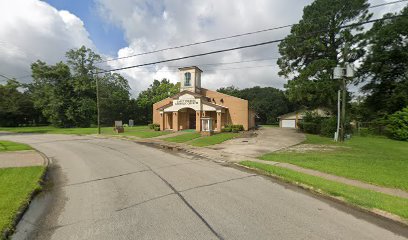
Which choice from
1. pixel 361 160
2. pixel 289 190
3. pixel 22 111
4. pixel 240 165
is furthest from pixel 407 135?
pixel 22 111

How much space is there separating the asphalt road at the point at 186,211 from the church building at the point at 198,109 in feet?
67.3

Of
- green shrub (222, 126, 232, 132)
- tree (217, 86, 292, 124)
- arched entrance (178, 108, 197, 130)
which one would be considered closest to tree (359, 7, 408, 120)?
green shrub (222, 126, 232, 132)

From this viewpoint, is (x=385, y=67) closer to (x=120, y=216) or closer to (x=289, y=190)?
(x=289, y=190)

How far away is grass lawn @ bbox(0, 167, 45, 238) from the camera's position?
5.11m

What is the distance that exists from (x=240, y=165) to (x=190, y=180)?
396cm

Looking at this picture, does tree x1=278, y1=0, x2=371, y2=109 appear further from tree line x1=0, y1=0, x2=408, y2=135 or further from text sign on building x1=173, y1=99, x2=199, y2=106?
text sign on building x1=173, y1=99, x2=199, y2=106

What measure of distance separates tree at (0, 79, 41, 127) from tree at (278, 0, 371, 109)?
1932 inches

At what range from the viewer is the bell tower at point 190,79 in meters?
35.2

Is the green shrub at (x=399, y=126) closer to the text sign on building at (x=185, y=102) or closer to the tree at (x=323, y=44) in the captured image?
the tree at (x=323, y=44)

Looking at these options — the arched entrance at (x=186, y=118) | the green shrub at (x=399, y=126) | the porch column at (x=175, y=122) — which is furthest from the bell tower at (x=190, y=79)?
the green shrub at (x=399, y=126)

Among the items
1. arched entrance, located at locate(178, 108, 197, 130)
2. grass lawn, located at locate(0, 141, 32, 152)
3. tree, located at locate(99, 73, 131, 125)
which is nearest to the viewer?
grass lawn, located at locate(0, 141, 32, 152)

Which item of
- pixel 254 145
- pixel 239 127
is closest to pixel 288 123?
pixel 239 127

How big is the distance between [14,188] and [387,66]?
1623 inches

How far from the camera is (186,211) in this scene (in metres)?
5.53
